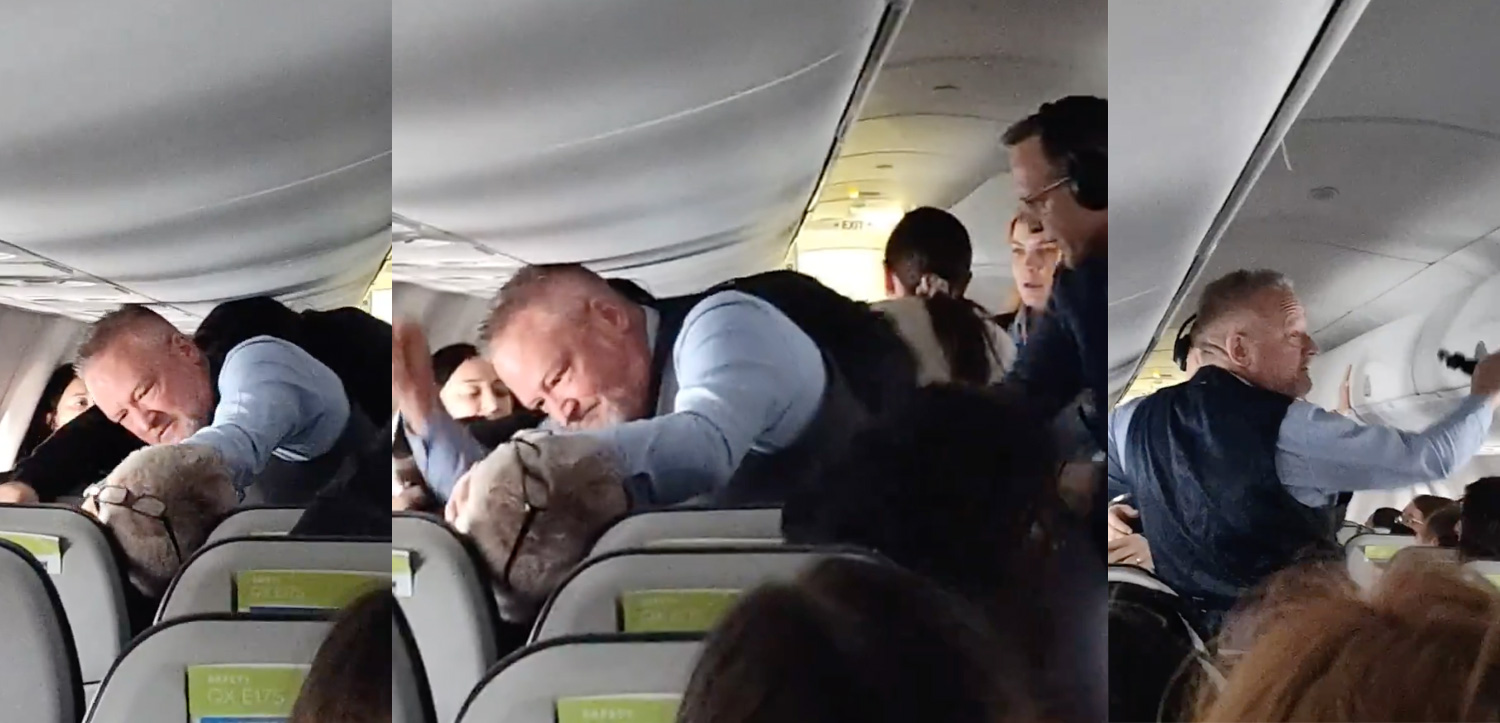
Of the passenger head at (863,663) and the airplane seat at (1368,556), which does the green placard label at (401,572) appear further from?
the airplane seat at (1368,556)

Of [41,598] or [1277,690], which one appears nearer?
[1277,690]

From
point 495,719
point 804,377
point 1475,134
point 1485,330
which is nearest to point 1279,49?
point 1475,134

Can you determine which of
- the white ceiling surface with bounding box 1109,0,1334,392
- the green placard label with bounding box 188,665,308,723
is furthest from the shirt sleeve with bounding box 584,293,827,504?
the green placard label with bounding box 188,665,308,723

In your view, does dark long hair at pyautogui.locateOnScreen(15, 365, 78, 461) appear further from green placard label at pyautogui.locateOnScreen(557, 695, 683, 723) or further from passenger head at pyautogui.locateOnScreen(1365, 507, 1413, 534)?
passenger head at pyautogui.locateOnScreen(1365, 507, 1413, 534)

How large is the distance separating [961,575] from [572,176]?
533 mm

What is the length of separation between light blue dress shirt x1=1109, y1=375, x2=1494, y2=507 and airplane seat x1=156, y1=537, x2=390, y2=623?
92 cm

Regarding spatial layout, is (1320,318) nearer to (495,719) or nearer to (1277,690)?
(1277,690)

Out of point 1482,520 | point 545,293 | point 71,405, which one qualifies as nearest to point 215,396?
point 71,405

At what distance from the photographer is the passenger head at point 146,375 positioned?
3.87 feet

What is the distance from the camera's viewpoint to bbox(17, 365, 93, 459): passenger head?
3.94 feet

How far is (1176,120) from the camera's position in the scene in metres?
1.09

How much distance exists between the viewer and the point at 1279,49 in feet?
3.53

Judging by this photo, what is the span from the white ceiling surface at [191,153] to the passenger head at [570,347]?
0.16 m

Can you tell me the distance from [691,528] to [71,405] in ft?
2.26
